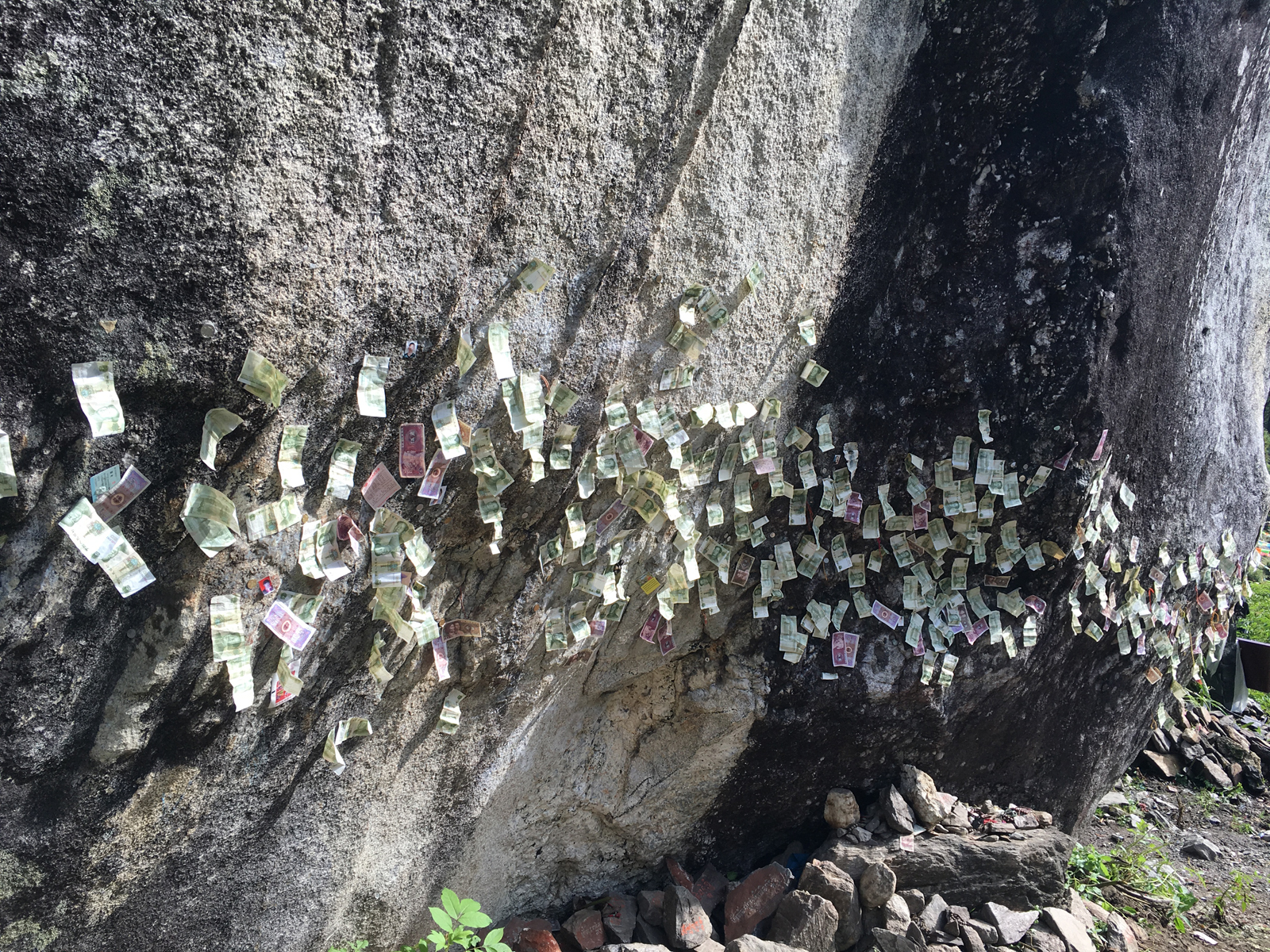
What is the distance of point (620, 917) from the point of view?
2.96 meters

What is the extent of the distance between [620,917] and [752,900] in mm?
483

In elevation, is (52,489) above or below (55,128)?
below

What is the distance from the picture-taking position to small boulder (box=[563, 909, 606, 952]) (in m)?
2.85

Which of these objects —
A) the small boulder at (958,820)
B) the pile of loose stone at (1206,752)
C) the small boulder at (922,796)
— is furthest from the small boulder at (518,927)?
the pile of loose stone at (1206,752)

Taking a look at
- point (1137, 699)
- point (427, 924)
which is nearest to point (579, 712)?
point (427, 924)

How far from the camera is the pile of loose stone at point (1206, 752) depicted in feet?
17.0

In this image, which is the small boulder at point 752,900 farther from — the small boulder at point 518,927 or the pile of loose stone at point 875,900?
the small boulder at point 518,927

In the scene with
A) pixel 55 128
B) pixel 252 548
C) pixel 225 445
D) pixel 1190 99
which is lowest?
pixel 252 548

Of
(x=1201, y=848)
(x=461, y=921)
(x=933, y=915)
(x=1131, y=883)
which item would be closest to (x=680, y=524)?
(x=461, y=921)

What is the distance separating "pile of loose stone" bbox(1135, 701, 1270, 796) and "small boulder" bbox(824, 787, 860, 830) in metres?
2.96

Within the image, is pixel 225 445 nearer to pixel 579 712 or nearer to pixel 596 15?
pixel 596 15

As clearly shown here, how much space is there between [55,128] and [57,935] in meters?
1.74

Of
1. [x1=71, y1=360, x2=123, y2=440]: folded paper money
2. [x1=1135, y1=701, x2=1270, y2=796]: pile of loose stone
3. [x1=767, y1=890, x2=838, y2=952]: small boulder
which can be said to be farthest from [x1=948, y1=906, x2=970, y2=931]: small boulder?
[x1=71, y1=360, x2=123, y2=440]: folded paper money

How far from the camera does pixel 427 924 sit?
8.89 ft
